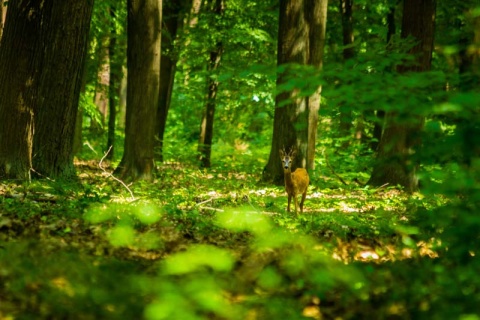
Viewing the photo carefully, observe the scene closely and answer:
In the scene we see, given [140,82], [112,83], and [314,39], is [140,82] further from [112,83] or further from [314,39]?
[112,83]

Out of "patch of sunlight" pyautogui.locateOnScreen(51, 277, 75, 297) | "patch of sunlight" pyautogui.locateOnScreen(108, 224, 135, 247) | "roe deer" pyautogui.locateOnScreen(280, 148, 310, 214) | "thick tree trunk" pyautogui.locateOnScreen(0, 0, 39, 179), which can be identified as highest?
"thick tree trunk" pyautogui.locateOnScreen(0, 0, 39, 179)

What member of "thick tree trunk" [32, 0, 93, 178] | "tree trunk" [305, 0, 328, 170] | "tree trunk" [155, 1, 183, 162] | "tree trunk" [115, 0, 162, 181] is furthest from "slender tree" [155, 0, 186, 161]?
"thick tree trunk" [32, 0, 93, 178]

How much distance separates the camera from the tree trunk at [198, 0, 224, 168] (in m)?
18.8

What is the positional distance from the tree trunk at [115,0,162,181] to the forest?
32mm

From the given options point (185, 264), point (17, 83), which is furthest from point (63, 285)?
point (17, 83)

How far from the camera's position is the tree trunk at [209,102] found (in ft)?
61.7

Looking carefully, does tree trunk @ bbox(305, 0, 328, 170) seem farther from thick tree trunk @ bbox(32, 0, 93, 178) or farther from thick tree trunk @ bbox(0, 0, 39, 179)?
thick tree trunk @ bbox(0, 0, 39, 179)

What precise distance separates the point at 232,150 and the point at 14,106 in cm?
1822

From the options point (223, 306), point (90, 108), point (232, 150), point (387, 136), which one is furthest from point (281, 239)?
point (232, 150)

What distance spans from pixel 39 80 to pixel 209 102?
31.8ft

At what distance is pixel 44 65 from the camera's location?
9859 millimetres

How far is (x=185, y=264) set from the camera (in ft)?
12.6

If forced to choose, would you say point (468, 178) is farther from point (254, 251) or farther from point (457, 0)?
point (457, 0)

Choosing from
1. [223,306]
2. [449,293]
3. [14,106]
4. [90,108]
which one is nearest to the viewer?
[223,306]
